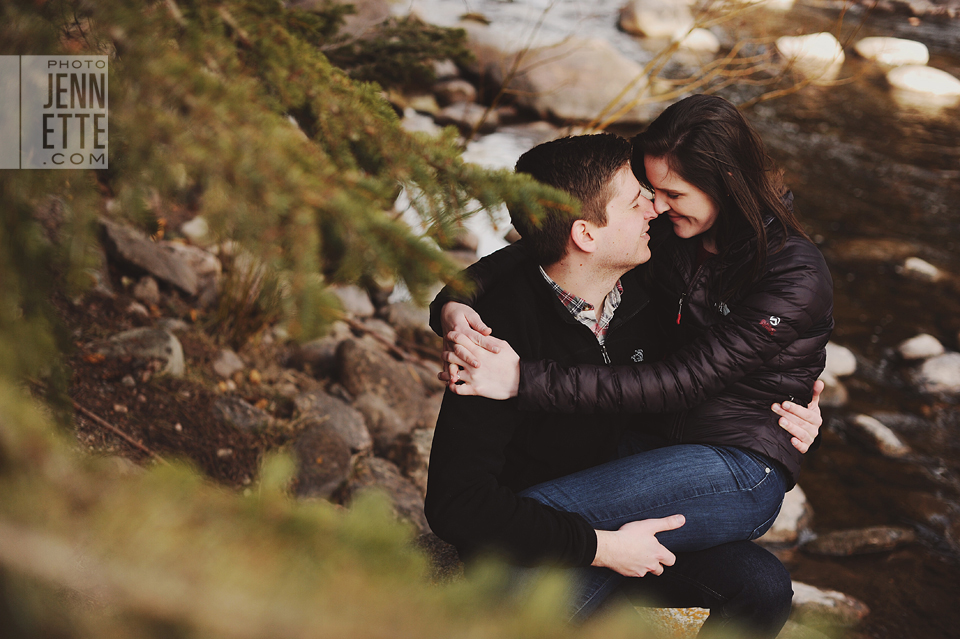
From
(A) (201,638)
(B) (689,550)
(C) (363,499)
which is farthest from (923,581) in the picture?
(A) (201,638)

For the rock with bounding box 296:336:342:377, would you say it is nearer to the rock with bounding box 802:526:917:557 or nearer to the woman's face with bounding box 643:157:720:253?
the woman's face with bounding box 643:157:720:253

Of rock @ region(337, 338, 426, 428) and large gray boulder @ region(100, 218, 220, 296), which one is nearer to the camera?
large gray boulder @ region(100, 218, 220, 296)

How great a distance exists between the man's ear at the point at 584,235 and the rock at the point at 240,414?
1.86m

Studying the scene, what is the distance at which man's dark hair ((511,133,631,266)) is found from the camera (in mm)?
2283

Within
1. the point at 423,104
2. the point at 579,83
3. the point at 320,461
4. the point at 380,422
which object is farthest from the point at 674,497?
the point at 579,83

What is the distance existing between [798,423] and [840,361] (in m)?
3.80

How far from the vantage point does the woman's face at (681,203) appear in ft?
7.70

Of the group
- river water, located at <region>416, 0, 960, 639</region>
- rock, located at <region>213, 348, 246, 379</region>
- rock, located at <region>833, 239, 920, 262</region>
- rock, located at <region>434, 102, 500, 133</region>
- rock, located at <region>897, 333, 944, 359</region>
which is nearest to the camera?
rock, located at <region>213, 348, 246, 379</region>

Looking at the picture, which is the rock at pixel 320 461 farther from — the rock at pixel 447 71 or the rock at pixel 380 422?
the rock at pixel 447 71

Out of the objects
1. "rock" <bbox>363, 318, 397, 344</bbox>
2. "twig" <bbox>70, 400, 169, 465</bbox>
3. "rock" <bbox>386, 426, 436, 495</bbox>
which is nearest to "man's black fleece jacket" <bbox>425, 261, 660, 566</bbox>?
"twig" <bbox>70, 400, 169, 465</bbox>

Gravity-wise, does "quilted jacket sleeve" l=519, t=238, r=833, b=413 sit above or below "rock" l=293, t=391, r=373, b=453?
above

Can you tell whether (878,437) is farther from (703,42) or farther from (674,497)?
(703,42)

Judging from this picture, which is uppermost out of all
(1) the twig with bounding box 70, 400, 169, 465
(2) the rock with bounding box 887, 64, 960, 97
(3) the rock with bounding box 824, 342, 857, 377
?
(2) the rock with bounding box 887, 64, 960, 97

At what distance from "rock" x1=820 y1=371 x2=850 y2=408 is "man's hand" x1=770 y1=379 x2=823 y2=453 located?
3.23 metres
